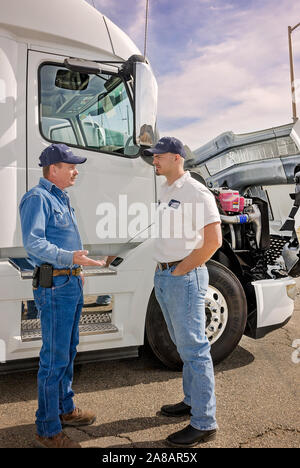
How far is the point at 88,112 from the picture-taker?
316 centimetres

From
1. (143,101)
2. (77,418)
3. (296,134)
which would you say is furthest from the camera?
(296,134)

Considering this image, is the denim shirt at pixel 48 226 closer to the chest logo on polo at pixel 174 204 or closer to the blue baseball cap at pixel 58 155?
the blue baseball cap at pixel 58 155

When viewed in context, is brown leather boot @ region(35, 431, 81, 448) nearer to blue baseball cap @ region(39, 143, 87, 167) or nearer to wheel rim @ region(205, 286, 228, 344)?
wheel rim @ region(205, 286, 228, 344)

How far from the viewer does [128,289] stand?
3.17 meters

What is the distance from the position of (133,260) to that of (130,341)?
2.04ft

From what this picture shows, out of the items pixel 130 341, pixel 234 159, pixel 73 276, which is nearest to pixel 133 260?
pixel 130 341

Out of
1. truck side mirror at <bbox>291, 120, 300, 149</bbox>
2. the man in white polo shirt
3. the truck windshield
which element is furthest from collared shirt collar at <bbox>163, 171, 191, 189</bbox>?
truck side mirror at <bbox>291, 120, 300, 149</bbox>

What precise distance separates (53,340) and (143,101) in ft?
5.48

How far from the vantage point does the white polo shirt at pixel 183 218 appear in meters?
2.38

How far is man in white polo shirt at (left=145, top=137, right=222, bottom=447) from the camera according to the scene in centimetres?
239

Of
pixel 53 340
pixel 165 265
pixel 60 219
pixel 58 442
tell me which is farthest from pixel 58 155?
pixel 58 442

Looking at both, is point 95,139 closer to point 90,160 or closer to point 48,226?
point 90,160

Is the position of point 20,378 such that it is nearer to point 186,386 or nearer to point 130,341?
point 130,341

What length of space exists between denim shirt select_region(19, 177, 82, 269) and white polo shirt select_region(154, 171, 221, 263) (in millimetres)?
525
